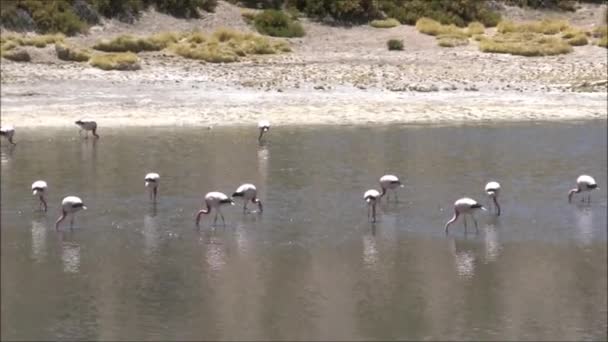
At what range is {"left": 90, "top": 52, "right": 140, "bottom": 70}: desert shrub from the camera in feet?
98.7

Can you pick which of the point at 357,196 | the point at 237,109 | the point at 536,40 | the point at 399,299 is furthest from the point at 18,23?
the point at 399,299

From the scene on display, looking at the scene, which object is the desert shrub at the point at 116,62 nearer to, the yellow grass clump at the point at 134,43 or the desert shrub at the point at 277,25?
the yellow grass clump at the point at 134,43

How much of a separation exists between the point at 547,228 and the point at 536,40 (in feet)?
65.2

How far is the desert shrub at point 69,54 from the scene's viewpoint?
3084 centimetres

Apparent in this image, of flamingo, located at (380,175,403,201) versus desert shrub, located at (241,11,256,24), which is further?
desert shrub, located at (241,11,256,24)

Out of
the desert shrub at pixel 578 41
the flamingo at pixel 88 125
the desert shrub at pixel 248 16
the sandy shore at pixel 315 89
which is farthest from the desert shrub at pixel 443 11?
the flamingo at pixel 88 125

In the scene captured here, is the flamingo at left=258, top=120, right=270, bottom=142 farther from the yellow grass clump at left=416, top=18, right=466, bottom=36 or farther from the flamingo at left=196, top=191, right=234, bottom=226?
the yellow grass clump at left=416, top=18, right=466, bottom=36

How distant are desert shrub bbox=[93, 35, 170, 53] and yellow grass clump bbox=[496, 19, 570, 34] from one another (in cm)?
1034

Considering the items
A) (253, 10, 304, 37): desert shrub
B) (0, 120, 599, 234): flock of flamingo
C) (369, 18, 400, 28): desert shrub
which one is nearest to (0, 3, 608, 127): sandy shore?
(253, 10, 304, 37): desert shrub

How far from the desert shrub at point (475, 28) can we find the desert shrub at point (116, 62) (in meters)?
10.7

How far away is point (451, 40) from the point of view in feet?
117

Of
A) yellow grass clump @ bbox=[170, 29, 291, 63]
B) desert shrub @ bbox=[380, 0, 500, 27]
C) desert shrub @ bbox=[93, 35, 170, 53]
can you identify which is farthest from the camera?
desert shrub @ bbox=[380, 0, 500, 27]

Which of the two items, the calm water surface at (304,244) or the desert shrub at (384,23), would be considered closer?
the calm water surface at (304,244)

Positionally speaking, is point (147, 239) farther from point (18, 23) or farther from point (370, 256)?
point (18, 23)
